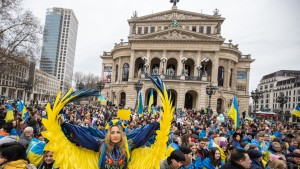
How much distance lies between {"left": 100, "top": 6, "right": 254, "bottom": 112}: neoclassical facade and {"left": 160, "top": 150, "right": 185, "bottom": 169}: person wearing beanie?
34.1m

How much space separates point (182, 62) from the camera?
1694 inches

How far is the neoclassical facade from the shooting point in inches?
1596

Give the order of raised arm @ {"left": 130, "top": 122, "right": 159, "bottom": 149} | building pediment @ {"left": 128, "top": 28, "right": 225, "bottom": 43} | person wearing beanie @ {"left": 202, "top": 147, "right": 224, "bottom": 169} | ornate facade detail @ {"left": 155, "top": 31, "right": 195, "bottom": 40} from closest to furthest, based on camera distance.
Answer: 1. raised arm @ {"left": 130, "top": 122, "right": 159, "bottom": 149}
2. person wearing beanie @ {"left": 202, "top": 147, "right": 224, "bottom": 169}
3. building pediment @ {"left": 128, "top": 28, "right": 225, "bottom": 43}
4. ornate facade detail @ {"left": 155, "top": 31, "right": 195, "bottom": 40}

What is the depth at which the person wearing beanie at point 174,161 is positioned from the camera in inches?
142

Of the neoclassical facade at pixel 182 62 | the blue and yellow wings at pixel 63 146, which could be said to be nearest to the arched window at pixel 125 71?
the neoclassical facade at pixel 182 62

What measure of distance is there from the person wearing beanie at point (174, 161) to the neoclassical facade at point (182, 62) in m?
34.1

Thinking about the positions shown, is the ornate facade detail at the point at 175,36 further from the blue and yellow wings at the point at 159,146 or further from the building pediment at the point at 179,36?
the blue and yellow wings at the point at 159,146

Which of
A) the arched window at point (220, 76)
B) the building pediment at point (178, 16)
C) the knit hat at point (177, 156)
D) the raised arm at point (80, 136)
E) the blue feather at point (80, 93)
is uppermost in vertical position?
the building pediment at point (178, 16)

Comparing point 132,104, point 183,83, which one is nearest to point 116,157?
point 183,83

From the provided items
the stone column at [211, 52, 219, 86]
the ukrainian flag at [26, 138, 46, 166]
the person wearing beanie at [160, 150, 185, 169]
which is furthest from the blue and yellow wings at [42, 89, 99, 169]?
the stone column at [211, 52, 219, 86]

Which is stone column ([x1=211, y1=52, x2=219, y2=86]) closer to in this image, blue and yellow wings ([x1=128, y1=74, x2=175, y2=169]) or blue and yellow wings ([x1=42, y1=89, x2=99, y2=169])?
blue and yellow wings ([x1=128, y1=74, x2=175, y2=169])

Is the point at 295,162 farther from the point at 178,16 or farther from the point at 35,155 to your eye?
the point at 178,16

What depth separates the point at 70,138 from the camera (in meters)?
3.33

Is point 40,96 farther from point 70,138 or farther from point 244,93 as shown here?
point 70,138
